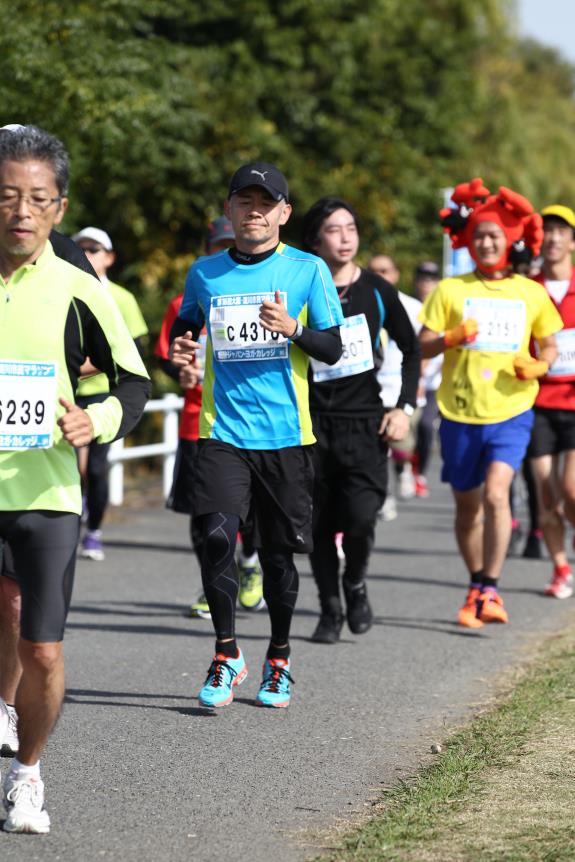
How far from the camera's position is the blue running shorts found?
8.76 meters

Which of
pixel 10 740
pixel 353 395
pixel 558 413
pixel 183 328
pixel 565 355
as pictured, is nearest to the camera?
pixel 10 740

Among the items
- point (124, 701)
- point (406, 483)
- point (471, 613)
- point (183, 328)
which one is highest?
point (183, 328)

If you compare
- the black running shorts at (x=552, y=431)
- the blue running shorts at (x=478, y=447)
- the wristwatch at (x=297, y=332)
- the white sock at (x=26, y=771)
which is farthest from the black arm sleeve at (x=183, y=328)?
the black running shorts at (x=552, y=431)

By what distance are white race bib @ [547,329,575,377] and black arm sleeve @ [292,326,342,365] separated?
12.4 ft

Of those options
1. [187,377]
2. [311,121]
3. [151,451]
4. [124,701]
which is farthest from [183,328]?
[311,121]

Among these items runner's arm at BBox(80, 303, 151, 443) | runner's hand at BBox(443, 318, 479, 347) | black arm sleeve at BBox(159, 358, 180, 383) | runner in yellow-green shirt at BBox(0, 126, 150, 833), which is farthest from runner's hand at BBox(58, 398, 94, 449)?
runner's hand at BBox(443, 318, 479, 347)

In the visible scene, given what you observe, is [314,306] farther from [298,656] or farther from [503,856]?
[503,856]

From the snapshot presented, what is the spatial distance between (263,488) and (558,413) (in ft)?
13.7

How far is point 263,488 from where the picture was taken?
6672 millimetres

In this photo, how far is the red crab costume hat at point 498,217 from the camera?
880 cm

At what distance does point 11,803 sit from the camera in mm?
4742

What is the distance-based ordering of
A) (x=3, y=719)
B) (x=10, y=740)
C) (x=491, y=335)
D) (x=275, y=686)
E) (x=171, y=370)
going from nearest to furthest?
(x=3, y=719), (x=10, y=740), (x=275, y=686), (x=171, y=370), (x=491, y=335)

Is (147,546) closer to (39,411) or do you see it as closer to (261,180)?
(261,180)

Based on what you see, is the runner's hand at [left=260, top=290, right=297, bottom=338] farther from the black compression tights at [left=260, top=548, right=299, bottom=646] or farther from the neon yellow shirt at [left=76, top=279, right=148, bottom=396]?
the neon yellow shirt at [left=76, top=279, right=148, bottom=396]
